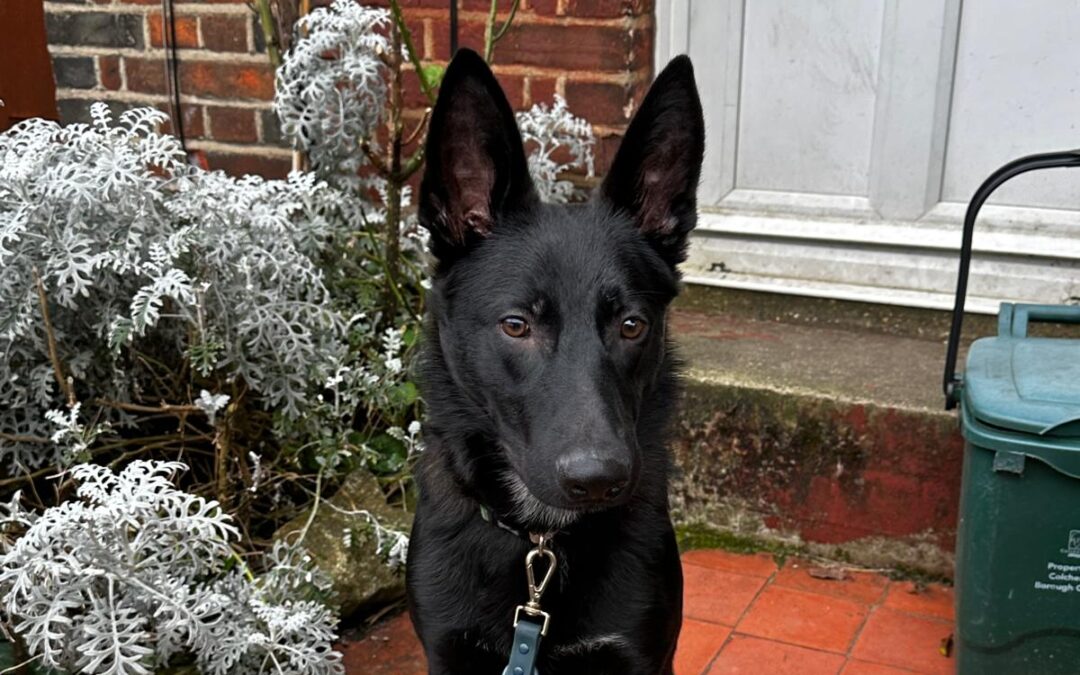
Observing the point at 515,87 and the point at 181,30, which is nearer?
the point at 515,87

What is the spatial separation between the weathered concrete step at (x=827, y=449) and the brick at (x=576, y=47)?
966mm

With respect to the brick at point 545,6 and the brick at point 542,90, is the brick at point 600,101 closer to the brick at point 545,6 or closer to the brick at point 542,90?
the brick at point 542,90

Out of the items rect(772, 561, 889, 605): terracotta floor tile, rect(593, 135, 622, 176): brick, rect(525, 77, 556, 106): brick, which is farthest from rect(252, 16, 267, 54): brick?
rect(772, 561, 889, 605): terracotta floor tile

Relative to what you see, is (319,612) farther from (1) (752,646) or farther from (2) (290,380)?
(1) (752,646)

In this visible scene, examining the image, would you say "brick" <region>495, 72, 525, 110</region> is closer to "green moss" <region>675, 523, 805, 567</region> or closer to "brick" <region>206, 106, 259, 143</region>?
"brick" <region>206, 106, 259, 143</region>

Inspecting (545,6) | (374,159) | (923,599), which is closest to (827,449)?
(923,599)

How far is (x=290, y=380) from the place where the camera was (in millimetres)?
3070

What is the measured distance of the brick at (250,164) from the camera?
160 inches

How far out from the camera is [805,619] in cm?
298

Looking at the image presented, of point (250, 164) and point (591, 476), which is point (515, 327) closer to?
point (591, 476)

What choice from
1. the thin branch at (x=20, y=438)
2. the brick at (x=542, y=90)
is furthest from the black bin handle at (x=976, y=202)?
the thin branch at (x=20, y=438)

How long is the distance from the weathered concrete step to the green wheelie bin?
2.00ft

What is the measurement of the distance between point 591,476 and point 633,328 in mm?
347

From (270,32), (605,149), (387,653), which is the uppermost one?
(270,32)
